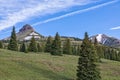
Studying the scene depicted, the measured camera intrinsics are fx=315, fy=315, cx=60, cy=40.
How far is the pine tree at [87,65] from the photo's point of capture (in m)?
59.2

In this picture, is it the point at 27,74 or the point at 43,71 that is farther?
the point at 43,71

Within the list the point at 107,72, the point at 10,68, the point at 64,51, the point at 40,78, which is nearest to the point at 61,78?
the point at 40,78

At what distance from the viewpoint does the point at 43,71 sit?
66.6m

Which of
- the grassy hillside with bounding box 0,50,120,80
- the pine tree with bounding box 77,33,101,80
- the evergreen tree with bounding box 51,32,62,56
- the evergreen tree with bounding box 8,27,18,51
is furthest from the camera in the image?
the evergreen tree with bounding box 8,27,18,51

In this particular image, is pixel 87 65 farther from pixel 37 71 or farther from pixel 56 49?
pixel 56 49

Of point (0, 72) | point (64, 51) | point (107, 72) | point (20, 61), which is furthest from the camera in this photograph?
point (64, 51)

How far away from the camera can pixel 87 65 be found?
59.7 meters

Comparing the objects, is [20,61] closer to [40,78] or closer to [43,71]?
[43,71]

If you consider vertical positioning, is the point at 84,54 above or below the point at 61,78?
above

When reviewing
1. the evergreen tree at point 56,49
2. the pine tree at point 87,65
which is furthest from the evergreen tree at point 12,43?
the pine tree at point 87,65

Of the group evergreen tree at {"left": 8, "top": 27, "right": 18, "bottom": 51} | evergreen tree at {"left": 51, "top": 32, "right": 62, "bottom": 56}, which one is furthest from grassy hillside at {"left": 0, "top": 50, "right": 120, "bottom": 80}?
evergreen tree at {"left": 8, "top": 27, "right": 18, "bottom": 51}

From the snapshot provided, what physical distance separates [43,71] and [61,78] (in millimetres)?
5725

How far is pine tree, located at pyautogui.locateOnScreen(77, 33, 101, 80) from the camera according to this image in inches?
2331

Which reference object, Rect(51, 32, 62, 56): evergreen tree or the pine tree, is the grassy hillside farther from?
Rect(51, 32, 62, 56): evergreen tree
